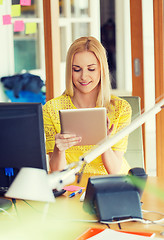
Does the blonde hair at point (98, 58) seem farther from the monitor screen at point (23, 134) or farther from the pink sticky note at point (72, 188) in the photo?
the monitor screen at point (23, 134)

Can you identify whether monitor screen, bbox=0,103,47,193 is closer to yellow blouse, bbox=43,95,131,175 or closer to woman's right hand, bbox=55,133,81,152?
woman's right hand, bbox=55,133,81,152

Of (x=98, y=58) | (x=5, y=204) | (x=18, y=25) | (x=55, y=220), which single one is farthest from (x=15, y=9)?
(x=55, y=220)

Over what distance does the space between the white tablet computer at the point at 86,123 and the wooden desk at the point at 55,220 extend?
25cm

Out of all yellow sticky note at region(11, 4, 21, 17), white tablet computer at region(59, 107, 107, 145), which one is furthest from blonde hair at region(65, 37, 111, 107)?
yellow sticky note at region(11, 4, 21, 17)

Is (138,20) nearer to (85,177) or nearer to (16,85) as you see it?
(16,85)

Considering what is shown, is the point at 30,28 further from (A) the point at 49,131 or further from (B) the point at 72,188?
(B) the point at 72,188

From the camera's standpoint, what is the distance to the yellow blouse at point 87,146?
2121 mm

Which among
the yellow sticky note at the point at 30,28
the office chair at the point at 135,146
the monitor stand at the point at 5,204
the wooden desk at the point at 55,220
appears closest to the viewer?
the wooden desk at the point at 55,220

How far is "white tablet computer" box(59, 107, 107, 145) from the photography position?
1655mm

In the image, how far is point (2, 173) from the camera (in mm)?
1518

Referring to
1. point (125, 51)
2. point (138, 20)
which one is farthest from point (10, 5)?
point (125, 51)

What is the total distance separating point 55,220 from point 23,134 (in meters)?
0.30

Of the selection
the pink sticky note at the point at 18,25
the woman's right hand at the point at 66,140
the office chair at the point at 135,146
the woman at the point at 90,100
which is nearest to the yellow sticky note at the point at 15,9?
the pink sticky note at the point at 18,25

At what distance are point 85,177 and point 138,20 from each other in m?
1.49
